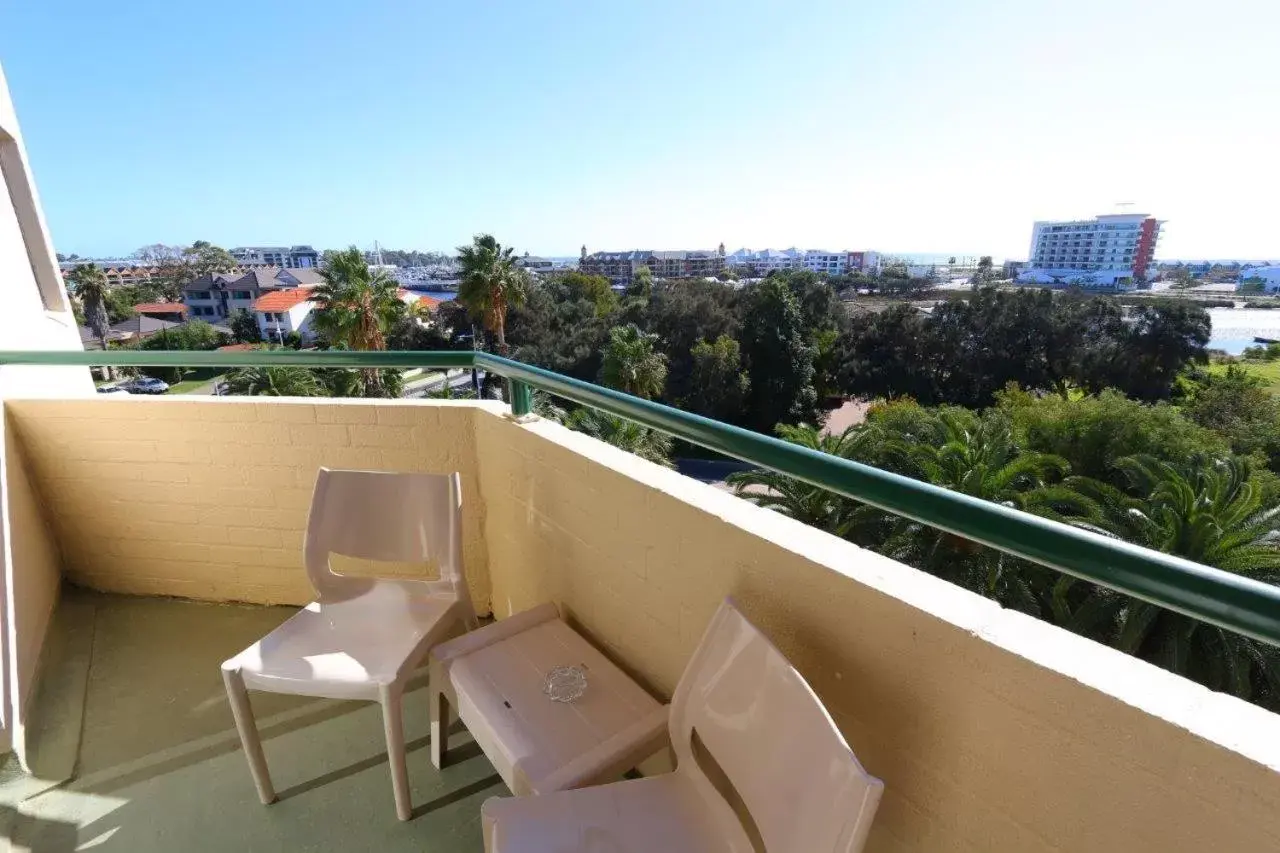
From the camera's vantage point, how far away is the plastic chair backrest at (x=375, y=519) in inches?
70.7

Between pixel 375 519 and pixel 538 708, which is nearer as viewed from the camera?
pixel 538 708

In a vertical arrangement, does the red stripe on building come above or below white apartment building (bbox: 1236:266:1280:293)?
above

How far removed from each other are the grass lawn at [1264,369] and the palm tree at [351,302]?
3440 centimetres

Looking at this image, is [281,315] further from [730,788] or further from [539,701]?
[730,788]

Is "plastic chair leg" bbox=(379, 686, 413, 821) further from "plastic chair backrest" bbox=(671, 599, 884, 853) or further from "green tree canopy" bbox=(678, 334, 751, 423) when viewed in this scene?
"green tree canopy" bbox=(678, 334, 751, 423)

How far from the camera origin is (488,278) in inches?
1026

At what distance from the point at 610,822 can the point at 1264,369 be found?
4175 cm

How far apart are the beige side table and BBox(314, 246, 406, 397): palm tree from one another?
20274mm

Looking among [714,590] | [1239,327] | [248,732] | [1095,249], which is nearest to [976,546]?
[714,590]

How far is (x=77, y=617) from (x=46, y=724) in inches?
26.8

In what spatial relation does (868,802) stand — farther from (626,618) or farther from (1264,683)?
(1264,683)

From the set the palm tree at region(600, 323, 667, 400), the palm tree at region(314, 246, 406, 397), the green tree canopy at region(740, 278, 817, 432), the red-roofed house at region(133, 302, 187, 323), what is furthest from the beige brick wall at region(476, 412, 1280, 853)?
the red-roofed house at region(133, 302, 187, 323)

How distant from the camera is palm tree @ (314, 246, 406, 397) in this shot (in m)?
21.0

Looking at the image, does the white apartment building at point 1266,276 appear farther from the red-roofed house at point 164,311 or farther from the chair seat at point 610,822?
the red-roofed house at point 164,311
